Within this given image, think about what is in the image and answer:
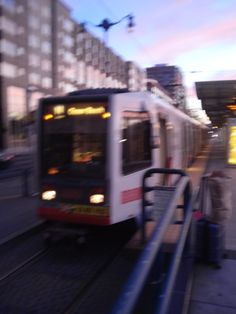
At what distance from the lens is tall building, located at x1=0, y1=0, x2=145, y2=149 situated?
55250 mm

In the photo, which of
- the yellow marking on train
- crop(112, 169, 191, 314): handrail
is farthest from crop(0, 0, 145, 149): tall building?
crop(112, 169, 191, 314): handrail

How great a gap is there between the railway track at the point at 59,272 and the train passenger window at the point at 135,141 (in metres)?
1.44

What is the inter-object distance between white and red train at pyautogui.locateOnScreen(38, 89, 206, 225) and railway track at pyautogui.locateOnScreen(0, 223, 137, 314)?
1.95ft

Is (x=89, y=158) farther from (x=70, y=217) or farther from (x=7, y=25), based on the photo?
(x=7, y=25)

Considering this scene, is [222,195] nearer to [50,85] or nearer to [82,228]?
[82,228]

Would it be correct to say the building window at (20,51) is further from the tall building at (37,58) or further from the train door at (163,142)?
the train door at (163,142)

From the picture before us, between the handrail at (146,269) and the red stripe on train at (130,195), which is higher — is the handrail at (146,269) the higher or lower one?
the higher one

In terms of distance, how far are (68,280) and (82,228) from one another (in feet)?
4.24

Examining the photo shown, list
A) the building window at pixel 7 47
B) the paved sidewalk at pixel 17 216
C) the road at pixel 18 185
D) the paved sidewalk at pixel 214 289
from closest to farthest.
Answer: the paved sidewalk at pixel 214 289 < the paved sidewalk at pixel 17 216 < the road at pixel 18 185 < the building window at pixel 7 47

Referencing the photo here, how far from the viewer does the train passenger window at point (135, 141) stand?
729cm

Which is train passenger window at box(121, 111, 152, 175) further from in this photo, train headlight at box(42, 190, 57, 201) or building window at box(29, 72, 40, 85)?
building window at box(29, 72, 40, 85)

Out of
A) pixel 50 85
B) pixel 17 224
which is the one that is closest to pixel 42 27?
pixel 50 85

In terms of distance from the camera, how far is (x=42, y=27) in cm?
6581

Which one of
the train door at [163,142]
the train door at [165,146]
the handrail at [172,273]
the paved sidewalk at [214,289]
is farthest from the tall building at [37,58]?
the handrail at [172,273]
